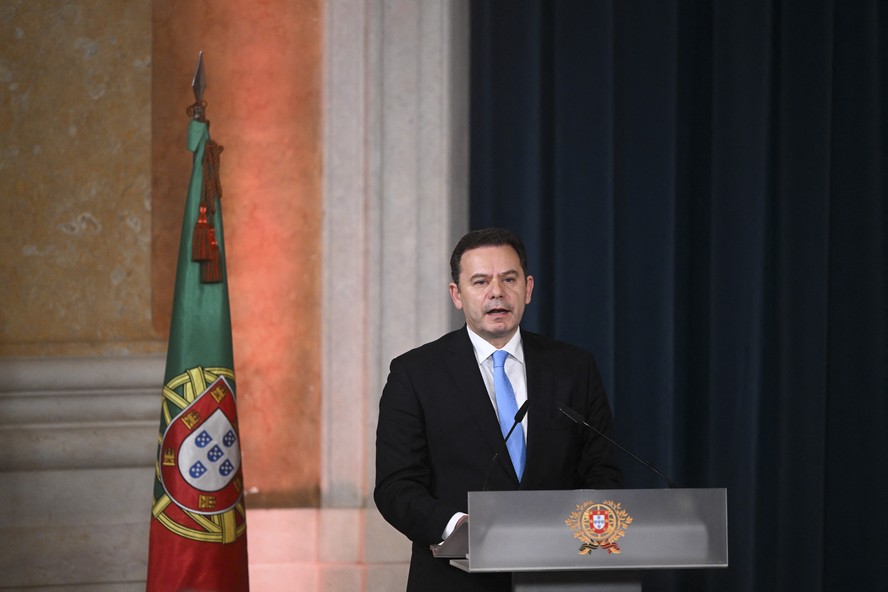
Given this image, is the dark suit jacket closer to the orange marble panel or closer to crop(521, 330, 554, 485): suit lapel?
crop(521, 330, 554, 485): suit lapel

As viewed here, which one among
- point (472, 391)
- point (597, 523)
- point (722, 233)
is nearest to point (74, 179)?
point (472, 391)

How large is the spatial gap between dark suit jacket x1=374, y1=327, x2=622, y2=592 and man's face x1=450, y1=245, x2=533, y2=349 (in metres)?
0.09

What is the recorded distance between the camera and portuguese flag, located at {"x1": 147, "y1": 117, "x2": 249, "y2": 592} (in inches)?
131

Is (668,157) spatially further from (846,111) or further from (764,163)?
(846,111)

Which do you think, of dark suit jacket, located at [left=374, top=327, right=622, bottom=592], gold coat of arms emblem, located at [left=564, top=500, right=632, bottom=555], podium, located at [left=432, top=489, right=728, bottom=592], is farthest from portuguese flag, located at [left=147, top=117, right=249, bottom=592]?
gold coat of arms emblem, located at [left=564, top=500, right=632, bottom=555]

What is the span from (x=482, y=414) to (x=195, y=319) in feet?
4.04

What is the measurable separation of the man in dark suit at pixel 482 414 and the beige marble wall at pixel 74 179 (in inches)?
65.4

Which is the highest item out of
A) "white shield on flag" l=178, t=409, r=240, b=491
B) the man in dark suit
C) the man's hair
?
the man's hair

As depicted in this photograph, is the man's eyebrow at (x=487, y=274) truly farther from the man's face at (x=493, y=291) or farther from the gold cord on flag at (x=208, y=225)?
the gold cord on flag at (x=208, y=225)

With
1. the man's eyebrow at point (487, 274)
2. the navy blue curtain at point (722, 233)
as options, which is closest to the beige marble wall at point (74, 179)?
the navy blue curtain at point (722, 233)

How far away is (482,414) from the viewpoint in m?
2.54

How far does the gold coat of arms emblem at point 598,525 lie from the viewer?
6.57 feet

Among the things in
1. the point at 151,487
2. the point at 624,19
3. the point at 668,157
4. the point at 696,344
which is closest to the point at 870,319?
the point at 696,344

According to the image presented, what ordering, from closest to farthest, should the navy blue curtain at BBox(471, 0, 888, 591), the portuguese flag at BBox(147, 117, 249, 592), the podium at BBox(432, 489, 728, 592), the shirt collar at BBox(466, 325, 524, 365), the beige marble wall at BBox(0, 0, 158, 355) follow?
the podium at BBox(432, 489, 728, 592)
the shirt collar at BBox(466, 325, 524, 365)
the portuguese flag at BBox(147, 117, 249, 592)
the beige marble wall at BBox(0, 0, 158, 355)
the navy blue curtain at BBox(471, 0, 888, 591)
